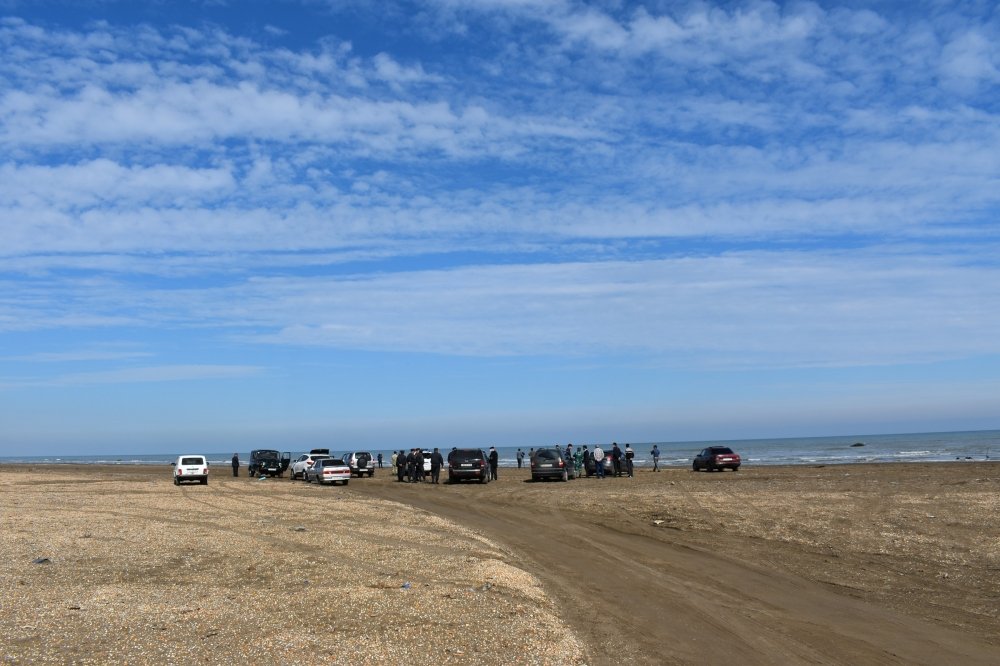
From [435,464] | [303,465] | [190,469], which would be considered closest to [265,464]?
[303,465]

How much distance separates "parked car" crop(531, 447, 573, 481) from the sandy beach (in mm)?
16009

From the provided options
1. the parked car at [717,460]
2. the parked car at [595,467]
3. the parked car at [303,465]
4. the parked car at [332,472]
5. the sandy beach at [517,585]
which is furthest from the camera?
the parked car at [303,465]

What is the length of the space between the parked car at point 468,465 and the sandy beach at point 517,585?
53.1 ft

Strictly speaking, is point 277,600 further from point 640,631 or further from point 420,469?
point 420,469

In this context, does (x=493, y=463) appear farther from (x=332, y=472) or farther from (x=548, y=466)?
(x=332, y=472)

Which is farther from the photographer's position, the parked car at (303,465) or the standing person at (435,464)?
the parked car at (303,465)

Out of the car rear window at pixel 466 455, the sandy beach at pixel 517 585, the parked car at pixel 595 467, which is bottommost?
the sandy beach at pixel 517 585

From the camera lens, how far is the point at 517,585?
39.3 ft

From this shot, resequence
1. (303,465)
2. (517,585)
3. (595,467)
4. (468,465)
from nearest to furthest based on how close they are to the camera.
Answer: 1. (517,585)
2. (468,465)
3. (595,467)
4. (303,465)

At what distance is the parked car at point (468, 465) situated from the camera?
40.0 meters

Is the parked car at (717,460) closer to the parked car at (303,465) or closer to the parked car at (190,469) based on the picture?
the parked car at (303,465)

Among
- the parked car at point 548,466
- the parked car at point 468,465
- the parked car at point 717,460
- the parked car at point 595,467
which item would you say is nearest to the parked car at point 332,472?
the parked car at point 468,465

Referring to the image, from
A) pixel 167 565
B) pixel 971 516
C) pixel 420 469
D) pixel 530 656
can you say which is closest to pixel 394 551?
pixel 167 565

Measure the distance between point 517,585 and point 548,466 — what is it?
2824cm
